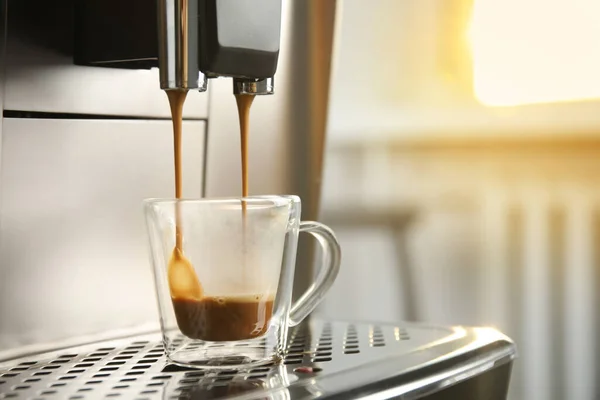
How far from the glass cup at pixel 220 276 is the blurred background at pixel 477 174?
144 cm

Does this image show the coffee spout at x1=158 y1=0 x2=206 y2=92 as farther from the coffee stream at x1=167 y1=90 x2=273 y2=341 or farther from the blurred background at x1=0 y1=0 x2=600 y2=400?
the blurred background at x1=0 y1=0 x2=600 y2=400

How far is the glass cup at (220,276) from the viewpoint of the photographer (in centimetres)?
46

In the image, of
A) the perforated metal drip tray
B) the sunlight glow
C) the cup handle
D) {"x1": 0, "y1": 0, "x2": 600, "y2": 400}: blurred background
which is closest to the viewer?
the perforated metal drip tray

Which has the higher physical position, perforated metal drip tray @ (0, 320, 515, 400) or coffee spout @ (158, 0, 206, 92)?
coffee spout @ (158, 0, 206, 92)

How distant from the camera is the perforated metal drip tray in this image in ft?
1.38

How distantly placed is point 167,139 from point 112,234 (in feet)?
0.27

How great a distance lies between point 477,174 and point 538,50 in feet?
1.36

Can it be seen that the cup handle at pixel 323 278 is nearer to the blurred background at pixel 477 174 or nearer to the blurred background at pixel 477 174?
the blurred background at pixel 477 174

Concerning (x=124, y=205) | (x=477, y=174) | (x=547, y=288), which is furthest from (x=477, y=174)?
(x=124, y=205)

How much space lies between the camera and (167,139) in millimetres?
610

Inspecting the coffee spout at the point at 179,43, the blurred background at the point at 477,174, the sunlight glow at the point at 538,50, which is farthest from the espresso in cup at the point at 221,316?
the sunlight glow at the point at 538,50

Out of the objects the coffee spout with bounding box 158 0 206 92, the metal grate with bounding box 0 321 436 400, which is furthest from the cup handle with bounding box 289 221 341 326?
the coffee spout with bounding box 158 0 206 92

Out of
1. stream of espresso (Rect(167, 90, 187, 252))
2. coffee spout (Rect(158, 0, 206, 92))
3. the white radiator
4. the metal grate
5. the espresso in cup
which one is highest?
coffee spout (Rect(158, 0, 206, 92))

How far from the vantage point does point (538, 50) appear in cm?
186
